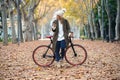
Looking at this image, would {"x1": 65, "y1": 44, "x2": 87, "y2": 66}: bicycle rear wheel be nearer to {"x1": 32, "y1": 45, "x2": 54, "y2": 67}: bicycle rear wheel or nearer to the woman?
the woman

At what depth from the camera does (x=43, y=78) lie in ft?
32.4

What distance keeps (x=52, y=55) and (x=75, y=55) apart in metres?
0.81

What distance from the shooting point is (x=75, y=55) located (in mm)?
12703

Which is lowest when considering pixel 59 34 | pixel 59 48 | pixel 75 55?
pixel 75 55

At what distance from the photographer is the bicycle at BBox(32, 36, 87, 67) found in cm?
1252

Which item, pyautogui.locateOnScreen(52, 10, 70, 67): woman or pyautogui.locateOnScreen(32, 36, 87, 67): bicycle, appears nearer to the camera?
pyautogui.locateOnScreen(52, 10, 70, 67): woman

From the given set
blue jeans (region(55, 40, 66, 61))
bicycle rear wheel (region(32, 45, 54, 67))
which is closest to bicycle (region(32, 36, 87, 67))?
bicycle rear wheel (region(32, 45, 54, 67))

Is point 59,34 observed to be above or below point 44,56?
above

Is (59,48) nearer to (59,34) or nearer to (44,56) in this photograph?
(59,34)

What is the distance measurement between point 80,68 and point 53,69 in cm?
88

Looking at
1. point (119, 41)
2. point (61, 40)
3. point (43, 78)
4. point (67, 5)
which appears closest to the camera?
point (43, 78)

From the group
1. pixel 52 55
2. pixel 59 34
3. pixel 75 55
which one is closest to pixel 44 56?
pixel 52 55

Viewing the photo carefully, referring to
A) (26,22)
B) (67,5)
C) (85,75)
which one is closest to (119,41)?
(26,22)

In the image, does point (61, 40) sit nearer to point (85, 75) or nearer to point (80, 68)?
point (80, 68)
